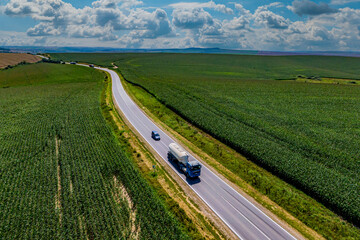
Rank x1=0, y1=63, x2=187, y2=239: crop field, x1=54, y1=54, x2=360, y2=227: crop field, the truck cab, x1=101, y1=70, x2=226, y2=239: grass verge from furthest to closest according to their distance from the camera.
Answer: the truck cab < x1=54, y1=54, x2=360, y2=227: crop field < x1=101, y1=70, x2=226, y2=239: grass verge < x1=0, y1=63, x2=187, y2=239: crop field

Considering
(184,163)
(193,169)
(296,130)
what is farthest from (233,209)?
(296,130)

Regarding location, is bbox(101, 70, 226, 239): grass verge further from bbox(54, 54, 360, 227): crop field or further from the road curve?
bbox(54, 54, 360, 227): crop field

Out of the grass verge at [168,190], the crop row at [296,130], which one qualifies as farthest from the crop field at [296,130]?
the grass verge at [168,190]

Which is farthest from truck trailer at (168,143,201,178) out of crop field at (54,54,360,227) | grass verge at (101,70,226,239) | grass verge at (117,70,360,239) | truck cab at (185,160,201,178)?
crop field at (54,54,360,227)

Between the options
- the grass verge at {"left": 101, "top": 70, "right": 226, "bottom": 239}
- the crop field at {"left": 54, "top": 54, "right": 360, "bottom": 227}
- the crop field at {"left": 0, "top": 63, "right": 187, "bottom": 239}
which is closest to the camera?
the crop field at {"left": 0, "top": 63, "right": 187, "bottom": 239}

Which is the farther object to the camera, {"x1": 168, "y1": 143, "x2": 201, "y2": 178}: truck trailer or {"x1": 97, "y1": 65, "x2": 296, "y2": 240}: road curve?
{"x1": 168, "y1": 143, "x2": 201, "y2": 178}: truck trailer

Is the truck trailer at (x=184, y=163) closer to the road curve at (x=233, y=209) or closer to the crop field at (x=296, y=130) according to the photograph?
the road curve at (x=233, y=209)

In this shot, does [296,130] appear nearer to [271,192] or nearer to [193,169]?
[271,192]
